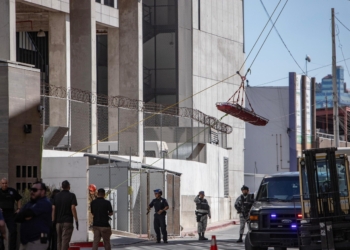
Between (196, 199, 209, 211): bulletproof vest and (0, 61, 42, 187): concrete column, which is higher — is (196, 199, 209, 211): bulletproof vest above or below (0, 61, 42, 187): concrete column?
below

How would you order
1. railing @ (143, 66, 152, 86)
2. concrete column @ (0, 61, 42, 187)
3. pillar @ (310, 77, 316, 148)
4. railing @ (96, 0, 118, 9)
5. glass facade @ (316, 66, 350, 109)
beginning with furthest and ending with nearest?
glass facade @ (316, 66, 350, 109) < pillar @ (310, 77, 316, 148) < railing @ (143, 66, 152, 86) < railing @ (96, 0, 118, 9) < concrete column @ (0, 61, 42, 187)

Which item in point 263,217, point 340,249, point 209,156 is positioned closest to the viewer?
point 340,249

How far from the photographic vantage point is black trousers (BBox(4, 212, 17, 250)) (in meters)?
18.3

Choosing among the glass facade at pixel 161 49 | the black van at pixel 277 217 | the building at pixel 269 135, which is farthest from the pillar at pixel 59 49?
the building at pixel 269 135

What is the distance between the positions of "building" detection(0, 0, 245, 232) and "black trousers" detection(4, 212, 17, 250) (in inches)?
192

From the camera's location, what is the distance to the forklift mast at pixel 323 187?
59.9 ft

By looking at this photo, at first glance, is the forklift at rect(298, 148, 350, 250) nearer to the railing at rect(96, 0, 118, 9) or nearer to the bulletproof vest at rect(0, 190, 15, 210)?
the bulletproof vest at rect(0, 190, 15, 210)

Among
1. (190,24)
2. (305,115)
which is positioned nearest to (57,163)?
(190,24)

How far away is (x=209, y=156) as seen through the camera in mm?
47219

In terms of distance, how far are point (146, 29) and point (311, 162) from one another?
115 feet

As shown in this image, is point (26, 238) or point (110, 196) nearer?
point (26, 238)

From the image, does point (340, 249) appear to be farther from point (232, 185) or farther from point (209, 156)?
point (232, 185)

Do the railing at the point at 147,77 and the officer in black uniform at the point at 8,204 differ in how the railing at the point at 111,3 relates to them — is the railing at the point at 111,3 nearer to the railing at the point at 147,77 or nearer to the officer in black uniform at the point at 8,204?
the railing at the point at 147,77

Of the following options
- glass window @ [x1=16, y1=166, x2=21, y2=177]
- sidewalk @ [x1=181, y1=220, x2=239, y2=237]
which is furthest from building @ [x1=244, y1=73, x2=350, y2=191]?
glass window @ [x1=16, y1=166, x2=21, y2=177]
